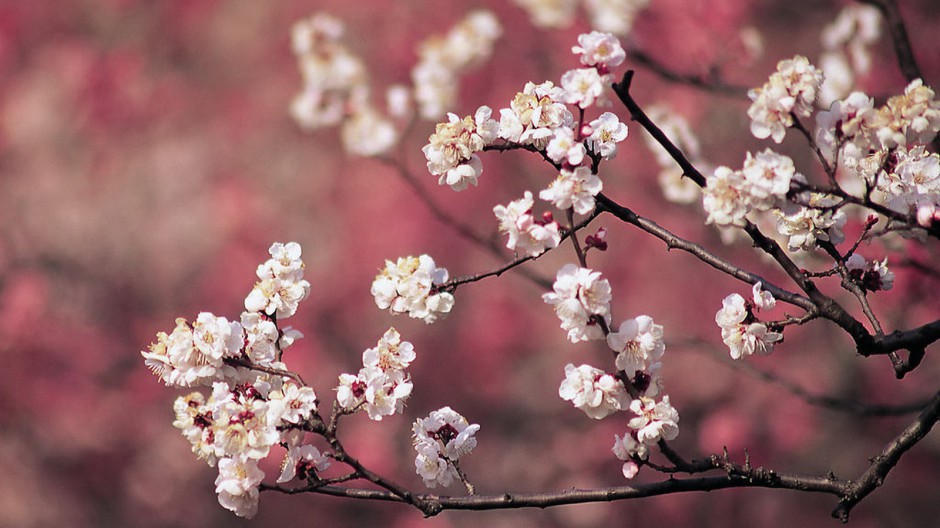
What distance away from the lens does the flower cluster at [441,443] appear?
5.39ft

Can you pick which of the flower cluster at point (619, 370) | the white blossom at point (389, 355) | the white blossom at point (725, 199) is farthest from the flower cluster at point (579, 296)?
the white blossom at point (389, 355)

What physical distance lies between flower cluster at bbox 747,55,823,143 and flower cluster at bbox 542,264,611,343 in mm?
387

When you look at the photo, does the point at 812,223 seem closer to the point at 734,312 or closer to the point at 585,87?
the point at 734,312

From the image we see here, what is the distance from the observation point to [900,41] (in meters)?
2.34

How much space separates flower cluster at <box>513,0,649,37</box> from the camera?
3.45 metres

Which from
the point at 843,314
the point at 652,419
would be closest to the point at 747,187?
the point at 843,314

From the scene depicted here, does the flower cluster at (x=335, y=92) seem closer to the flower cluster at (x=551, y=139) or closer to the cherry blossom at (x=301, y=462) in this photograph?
the flower cluster at (x=551, y=139)

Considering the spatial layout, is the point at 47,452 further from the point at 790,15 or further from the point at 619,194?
the point at 790,15

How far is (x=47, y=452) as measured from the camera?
5.14 m

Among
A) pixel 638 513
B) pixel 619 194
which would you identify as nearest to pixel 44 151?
pixel 619 194

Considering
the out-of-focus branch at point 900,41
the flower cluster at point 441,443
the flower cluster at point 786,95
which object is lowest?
the flower cluster at point 441,443

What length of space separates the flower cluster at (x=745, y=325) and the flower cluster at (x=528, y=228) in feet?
1.09

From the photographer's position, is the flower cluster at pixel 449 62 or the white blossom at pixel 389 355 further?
the flower cluster at pixel 449 62

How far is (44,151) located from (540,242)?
18.1 feet
